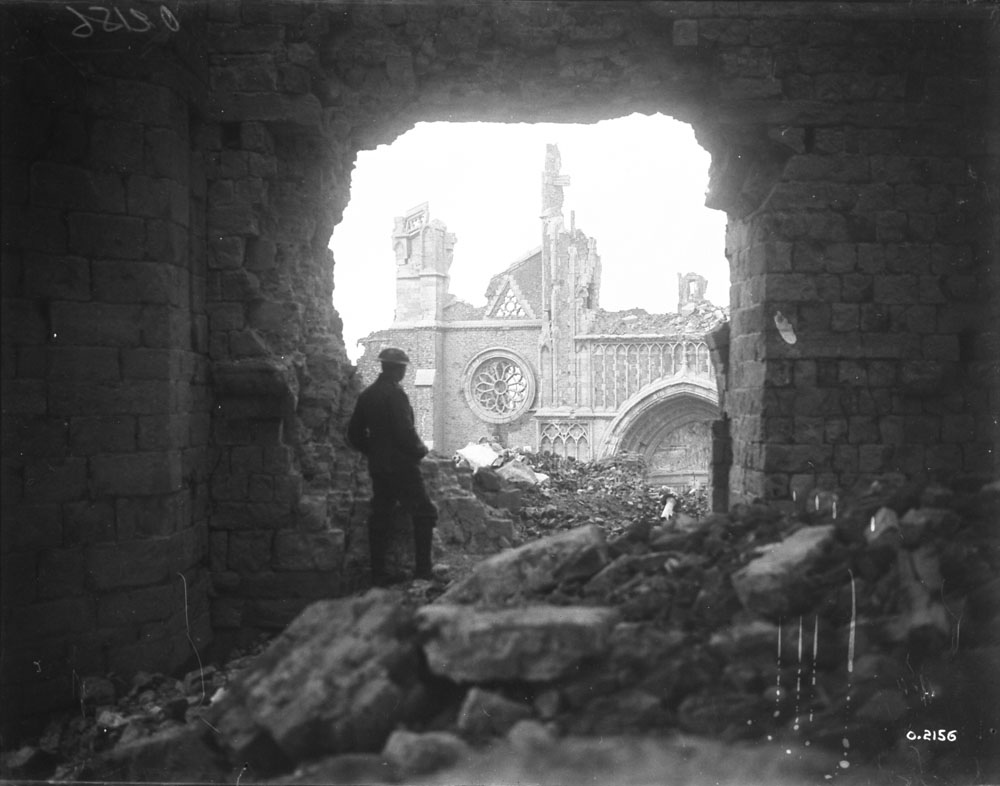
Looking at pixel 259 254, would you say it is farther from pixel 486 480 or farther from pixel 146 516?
pixel 486 480

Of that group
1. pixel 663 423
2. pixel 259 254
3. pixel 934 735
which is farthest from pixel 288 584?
pixel 663 423

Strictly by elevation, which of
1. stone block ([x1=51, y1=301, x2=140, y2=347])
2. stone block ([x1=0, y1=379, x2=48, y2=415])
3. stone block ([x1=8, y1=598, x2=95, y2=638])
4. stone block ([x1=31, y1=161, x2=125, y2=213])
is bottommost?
stone block ([x1=8, y1=598, x2=95, y2=638])

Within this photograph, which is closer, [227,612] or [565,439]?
[227,612]

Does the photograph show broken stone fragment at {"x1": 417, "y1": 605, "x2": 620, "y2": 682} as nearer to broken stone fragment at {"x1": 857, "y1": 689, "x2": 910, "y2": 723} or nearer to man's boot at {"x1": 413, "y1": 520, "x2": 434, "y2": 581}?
man's boot at {"x1": 413, "y1": 520, "x2": 434, "y2": 581}

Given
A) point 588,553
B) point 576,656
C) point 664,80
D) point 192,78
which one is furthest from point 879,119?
point 192,78

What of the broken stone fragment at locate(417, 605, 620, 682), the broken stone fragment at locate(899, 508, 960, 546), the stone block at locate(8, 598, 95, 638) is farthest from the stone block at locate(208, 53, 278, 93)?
the broken stone fragment at locate(899, 508, 960, 546)

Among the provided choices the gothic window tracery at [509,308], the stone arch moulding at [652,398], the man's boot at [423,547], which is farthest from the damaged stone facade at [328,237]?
the stone arch moulding at [652,398]

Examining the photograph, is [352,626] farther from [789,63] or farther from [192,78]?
[789,63]
